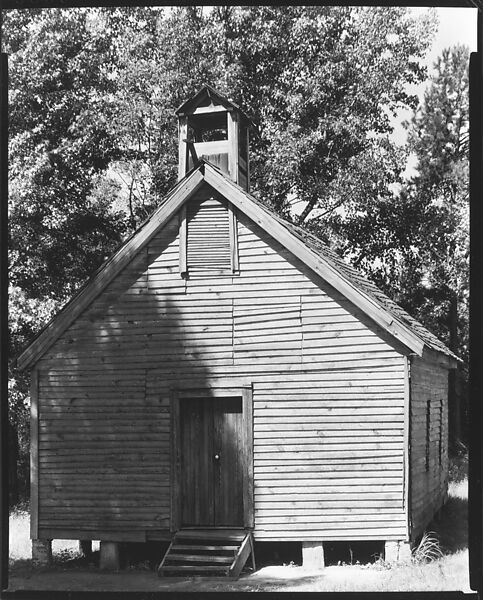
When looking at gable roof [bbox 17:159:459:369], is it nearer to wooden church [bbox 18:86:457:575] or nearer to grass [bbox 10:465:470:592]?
wooden church [bbox 18:86:457:575]

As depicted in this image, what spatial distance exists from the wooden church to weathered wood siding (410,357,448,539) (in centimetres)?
13

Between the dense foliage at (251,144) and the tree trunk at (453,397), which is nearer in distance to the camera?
the dense foliage at (251,144)

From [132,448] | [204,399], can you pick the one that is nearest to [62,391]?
[132,448]

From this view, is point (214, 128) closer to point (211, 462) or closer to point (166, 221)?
point (166, 221)

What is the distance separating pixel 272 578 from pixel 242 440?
228 cm

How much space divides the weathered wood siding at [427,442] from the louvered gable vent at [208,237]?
3.71 metres

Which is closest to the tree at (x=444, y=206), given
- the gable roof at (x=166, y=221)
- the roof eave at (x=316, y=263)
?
the gable roof at (x=166, y=221)

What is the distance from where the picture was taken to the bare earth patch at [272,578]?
11.7 meters

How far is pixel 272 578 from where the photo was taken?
40.7 ft

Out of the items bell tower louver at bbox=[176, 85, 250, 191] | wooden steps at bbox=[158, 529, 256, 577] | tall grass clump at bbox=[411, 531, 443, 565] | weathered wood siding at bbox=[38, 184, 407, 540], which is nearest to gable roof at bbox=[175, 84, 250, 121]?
bell tower louver at bbox=[176, 85, 250, 191]

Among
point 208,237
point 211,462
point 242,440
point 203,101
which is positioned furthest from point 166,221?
point 211,462

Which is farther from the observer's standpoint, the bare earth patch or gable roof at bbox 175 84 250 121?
gable roof at bbox 175 84 250 121

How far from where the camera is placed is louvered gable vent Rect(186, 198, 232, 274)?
44.9 feet

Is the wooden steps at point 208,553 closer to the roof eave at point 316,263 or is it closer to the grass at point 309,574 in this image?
the grass at point 309,574
